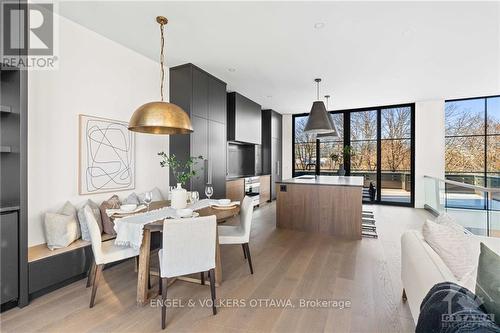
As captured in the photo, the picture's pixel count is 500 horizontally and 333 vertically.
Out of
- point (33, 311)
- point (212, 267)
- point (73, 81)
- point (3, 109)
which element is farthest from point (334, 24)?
point (33, 311)

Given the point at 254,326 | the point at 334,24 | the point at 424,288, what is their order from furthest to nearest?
the point at 334,24 < the point at 254,326 < the point at 424,288

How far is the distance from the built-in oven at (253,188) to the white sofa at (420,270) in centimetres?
430

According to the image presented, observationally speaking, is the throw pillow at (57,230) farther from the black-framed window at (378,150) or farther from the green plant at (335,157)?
the green plant at (335,157)

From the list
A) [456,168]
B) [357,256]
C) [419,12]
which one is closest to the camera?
[419,12]

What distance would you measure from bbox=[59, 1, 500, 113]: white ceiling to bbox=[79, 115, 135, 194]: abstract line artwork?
1168 millimetres

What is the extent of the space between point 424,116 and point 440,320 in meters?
6.88

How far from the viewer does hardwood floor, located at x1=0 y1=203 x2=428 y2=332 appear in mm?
1890

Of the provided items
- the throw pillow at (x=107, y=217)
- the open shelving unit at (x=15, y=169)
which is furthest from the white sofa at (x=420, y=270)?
the open shelving unit at (x=15, y=169)

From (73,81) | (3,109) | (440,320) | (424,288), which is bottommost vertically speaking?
(424,288)

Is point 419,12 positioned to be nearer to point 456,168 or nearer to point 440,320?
point 440,320

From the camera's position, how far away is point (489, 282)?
96cm

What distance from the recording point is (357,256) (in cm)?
325

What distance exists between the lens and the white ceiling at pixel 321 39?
255cm

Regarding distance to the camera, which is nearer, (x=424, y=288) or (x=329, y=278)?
(x=424, y=288)
